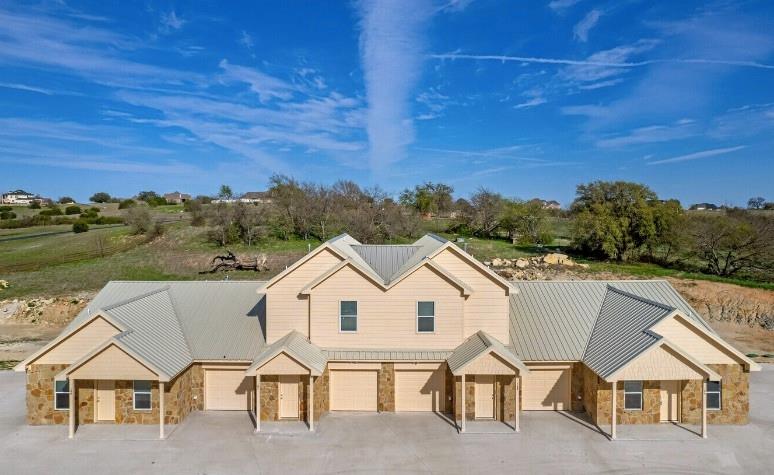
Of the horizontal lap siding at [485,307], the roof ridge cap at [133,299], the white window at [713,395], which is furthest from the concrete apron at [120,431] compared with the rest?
the white window at [713,395]

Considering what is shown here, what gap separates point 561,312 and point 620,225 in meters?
29.6

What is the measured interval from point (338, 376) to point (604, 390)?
8.73 meters

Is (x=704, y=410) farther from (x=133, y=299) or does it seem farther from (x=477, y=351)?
(x=133, y=299)

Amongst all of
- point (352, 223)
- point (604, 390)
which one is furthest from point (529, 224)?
point (604, 390)

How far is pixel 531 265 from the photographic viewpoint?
133 ft

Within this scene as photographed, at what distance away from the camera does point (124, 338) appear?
48.4 feet

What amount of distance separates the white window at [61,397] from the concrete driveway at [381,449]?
641 mm

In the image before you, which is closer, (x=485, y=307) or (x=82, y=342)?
(x=82, y=342)

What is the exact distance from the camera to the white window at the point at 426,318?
658 inches

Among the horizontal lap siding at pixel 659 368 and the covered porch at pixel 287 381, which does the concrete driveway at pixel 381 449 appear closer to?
the covered porch at pixel 287 381

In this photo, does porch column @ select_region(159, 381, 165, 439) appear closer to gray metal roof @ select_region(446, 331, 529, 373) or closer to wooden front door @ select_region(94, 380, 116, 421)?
wooden front door @ select_region(94, 380, 116, 421)

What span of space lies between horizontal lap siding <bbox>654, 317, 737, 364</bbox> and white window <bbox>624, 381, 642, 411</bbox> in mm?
1853

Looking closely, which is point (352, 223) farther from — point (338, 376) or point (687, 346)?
point (687, 346)

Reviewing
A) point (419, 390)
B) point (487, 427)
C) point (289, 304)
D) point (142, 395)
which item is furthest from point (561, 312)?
point (142, 395)
